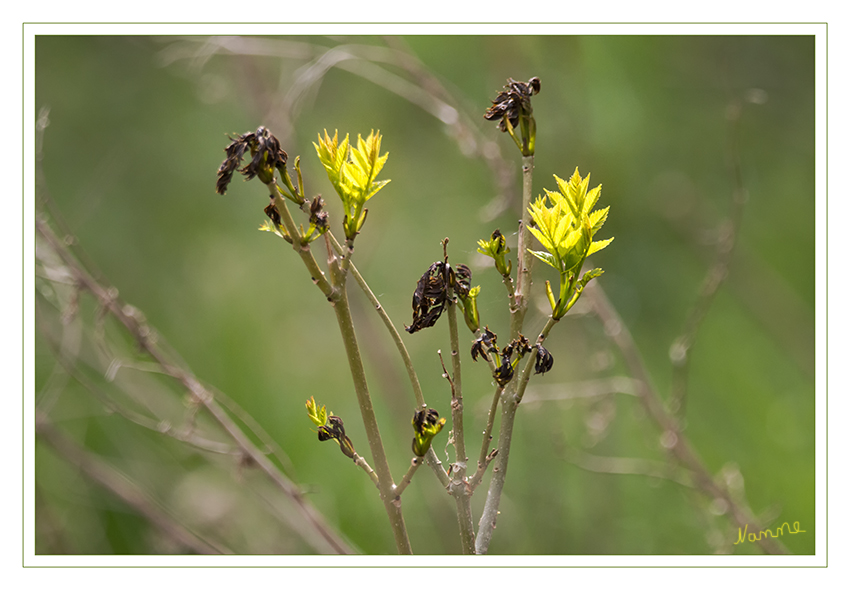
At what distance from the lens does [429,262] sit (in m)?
1.21

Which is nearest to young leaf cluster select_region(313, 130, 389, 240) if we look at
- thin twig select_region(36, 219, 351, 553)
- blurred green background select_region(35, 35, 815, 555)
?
thin twig select_region(36, 219, 351, 553)

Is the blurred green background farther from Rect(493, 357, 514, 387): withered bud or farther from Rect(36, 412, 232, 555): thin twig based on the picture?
Rect(493, 357, 514, 387): withered bud

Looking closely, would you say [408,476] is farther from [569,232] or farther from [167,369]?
[167,369]

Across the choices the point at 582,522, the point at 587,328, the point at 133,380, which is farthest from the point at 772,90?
the point at 133,380

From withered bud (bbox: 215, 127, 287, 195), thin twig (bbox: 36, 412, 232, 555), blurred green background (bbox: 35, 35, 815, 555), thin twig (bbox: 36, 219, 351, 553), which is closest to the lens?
withered bud (bbox: 215, 127, 287, 195)

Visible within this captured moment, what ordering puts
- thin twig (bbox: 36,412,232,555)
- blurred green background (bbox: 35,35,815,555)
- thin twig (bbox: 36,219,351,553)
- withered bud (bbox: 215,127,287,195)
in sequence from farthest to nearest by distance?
blurred green background (bbox: 35,35,815,555) → thin twig (bbox: 36,412,232,555) → thin twig (bbox: 36,219,351,553) → withered bud (bbox: 215,127,287,195)

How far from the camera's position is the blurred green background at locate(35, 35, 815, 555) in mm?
1076

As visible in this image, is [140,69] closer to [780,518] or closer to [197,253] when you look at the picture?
[197,253]

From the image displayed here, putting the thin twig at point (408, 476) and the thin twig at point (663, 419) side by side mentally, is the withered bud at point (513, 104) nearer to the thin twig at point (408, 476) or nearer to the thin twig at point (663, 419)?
the thin twig at point (408, 476)

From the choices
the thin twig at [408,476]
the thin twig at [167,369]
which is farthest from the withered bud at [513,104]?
the thin twig at [167,369]

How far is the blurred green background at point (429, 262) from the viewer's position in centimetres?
108

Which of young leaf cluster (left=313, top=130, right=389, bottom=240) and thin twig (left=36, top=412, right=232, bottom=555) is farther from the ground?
young leaf cluster (left=313, top=130, right=389, bottom=240)

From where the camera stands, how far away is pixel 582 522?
3.59 feet

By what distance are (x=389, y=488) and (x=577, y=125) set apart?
3.37 ft
